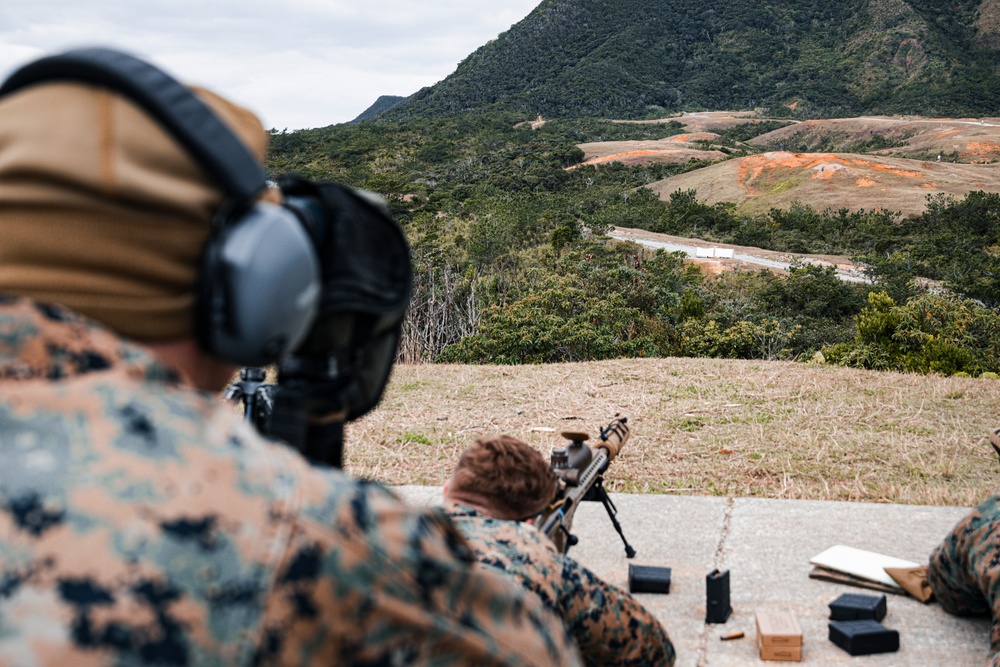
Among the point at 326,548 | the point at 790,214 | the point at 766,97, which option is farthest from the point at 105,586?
the point at 766,97

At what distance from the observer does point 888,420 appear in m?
6.98

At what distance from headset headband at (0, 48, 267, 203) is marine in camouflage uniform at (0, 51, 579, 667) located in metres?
0.01

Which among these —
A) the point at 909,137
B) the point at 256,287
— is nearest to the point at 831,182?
the point at 909,137

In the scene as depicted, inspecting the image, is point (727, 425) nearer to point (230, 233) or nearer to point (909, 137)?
point (230, 233)

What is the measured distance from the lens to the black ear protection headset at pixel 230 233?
3.07 feet

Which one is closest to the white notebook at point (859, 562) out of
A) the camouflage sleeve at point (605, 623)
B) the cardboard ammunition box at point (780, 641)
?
the cardboard ammunition box at point (780, 641)

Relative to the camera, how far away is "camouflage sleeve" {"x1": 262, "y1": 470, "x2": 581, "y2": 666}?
0.89 m

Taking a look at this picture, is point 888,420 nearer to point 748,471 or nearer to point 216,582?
point 748,471

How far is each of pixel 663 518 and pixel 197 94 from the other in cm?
423

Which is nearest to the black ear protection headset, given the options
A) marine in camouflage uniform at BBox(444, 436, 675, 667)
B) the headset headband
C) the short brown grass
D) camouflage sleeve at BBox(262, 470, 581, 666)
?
the headset headband

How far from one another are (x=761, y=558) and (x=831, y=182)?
46.4 meters

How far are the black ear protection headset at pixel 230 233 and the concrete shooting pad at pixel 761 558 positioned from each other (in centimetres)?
262

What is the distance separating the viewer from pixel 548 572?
A: 2477 mm

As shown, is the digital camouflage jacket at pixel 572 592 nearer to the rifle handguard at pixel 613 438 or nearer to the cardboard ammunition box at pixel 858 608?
the cardboard ammunition box at pixel 858 608
